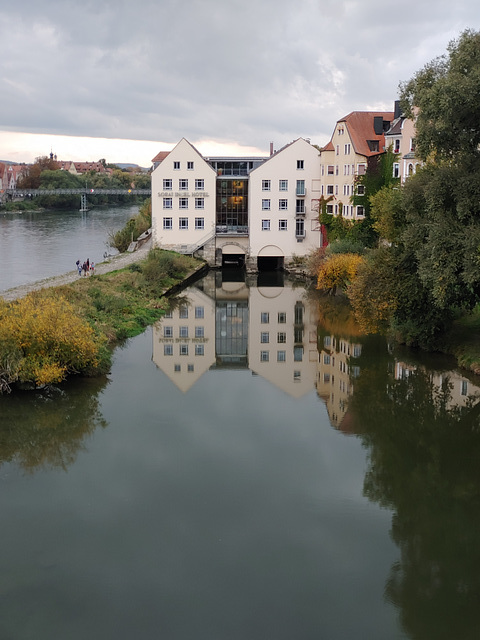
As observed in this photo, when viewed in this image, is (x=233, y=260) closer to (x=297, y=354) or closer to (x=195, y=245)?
(x=195, y=245)

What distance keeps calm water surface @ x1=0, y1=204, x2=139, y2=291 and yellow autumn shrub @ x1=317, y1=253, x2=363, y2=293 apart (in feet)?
58.5

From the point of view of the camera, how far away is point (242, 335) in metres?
31.1

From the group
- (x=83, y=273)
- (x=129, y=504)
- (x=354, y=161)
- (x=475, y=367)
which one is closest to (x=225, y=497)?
(x=129, y=504)

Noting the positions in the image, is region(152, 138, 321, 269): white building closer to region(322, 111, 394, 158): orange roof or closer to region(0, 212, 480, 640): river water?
region(322, 111, 394, 158): orange roof

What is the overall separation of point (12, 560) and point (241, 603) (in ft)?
13.2

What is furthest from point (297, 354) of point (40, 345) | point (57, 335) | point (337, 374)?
point (40, 345)

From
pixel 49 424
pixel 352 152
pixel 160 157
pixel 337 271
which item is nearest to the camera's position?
pixel 49 424

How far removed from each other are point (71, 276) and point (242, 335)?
42.0 feet

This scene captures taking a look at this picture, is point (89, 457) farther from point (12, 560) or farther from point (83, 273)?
point (83, 273)

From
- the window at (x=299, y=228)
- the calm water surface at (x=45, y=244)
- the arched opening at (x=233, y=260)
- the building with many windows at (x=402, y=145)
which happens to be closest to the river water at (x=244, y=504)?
the building with many windows at (x=402, y=145)

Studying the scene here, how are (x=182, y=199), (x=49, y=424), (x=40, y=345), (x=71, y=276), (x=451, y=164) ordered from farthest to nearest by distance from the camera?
(x=182, y=199) < (x=71, y=276) < (x=451, y=164) < (x=40, y=345) < (x=49, y=424)

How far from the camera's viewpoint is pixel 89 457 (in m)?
15.8

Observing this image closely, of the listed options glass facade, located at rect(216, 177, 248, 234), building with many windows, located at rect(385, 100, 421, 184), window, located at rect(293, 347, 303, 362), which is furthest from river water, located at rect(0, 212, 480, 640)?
glass facade, located at rect(216, 177, 248, 234)

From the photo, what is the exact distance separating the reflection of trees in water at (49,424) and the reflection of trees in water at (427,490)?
730 centimetres
